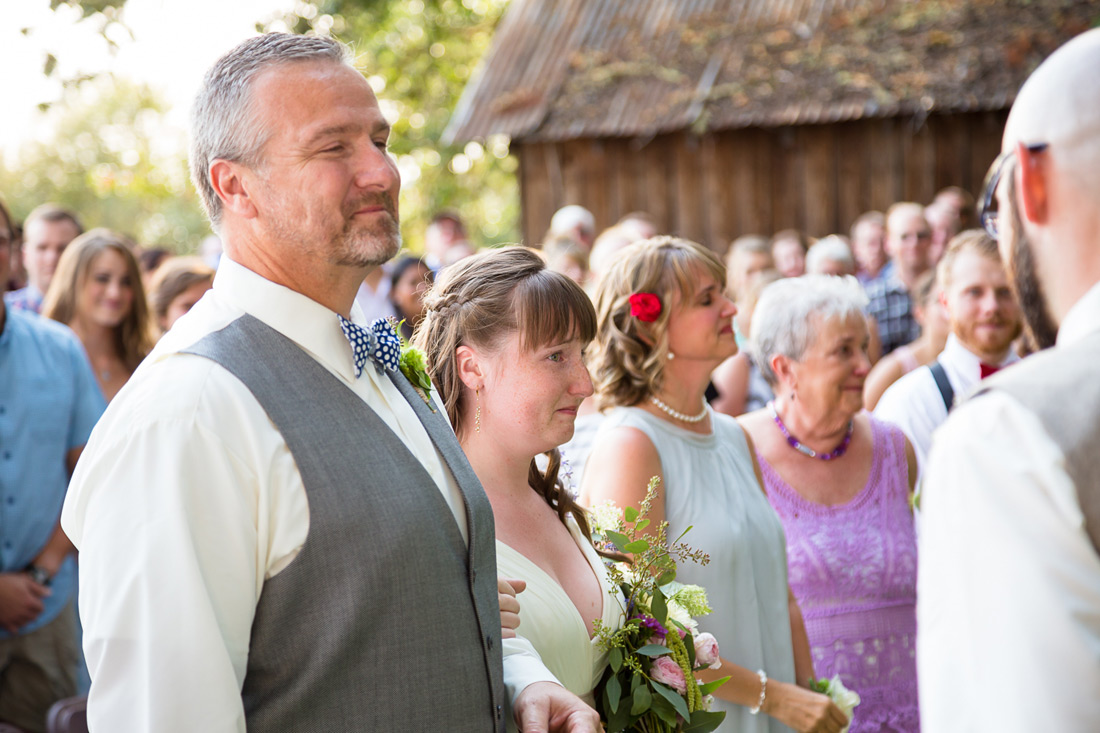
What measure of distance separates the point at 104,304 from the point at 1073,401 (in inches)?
198

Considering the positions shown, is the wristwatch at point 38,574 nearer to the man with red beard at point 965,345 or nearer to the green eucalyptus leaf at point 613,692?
the green eucalyptus leaf at point 613,692

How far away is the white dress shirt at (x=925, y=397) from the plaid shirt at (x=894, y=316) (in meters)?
2.83

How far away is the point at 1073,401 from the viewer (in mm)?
1192

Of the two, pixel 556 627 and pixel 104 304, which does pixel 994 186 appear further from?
pixel 104 304

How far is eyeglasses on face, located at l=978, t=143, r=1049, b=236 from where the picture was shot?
4.46 feet

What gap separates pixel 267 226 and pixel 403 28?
62.1ft

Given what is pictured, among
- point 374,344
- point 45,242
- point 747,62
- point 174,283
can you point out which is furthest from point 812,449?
point 747,62

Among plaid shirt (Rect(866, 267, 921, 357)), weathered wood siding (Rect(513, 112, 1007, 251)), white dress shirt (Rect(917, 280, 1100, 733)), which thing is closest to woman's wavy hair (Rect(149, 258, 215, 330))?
plaid shirt (Rect(866, 267, 921, 357))

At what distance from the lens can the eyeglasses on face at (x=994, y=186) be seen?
136 centimetres

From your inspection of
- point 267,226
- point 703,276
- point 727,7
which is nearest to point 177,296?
point 703,276

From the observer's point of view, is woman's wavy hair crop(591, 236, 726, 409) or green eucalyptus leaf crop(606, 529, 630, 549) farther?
woman's wavy hair crop(591, 236, 726, 409)

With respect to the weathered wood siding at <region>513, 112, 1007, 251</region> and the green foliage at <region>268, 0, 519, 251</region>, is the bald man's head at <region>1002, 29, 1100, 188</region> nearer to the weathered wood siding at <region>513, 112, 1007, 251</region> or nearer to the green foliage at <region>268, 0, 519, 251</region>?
the weathered wood siding at <region>513, 112, 1007, 251</region>

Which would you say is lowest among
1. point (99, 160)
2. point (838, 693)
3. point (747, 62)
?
point (838, 693)

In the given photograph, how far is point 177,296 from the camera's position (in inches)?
217
